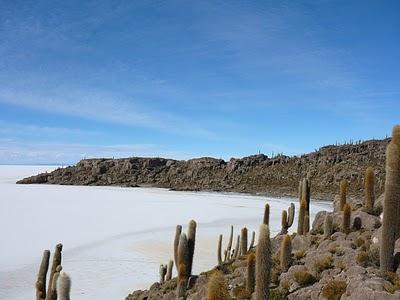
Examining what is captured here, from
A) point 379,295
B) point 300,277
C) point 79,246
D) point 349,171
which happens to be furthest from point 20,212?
point 349,171

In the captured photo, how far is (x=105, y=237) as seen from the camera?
28844 millimetres

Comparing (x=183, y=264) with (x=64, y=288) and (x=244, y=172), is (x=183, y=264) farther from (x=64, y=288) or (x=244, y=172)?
(x=244, y=172)

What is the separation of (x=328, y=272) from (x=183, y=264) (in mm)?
4093

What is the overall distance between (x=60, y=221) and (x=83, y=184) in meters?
57.6

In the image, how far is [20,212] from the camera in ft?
131

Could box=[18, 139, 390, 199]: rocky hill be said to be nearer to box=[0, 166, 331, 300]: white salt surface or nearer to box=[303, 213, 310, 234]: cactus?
box=[0, 166, 331, 300]: white salt surface

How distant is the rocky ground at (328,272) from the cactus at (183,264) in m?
0.29

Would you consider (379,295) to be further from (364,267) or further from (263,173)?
(263,173)

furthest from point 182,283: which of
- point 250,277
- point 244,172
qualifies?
point 244,172

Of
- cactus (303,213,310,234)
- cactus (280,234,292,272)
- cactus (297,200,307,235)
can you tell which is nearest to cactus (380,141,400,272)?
cactus (280,234,292,272)

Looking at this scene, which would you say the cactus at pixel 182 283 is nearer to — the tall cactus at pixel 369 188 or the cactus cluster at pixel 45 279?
the cactus cluster at pixel 45 279

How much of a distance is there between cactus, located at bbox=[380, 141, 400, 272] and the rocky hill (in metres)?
46.9

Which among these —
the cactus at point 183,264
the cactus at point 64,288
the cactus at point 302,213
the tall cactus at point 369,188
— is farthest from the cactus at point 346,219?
the cactus at point 64,288

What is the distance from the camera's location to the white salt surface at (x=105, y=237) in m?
17.7
